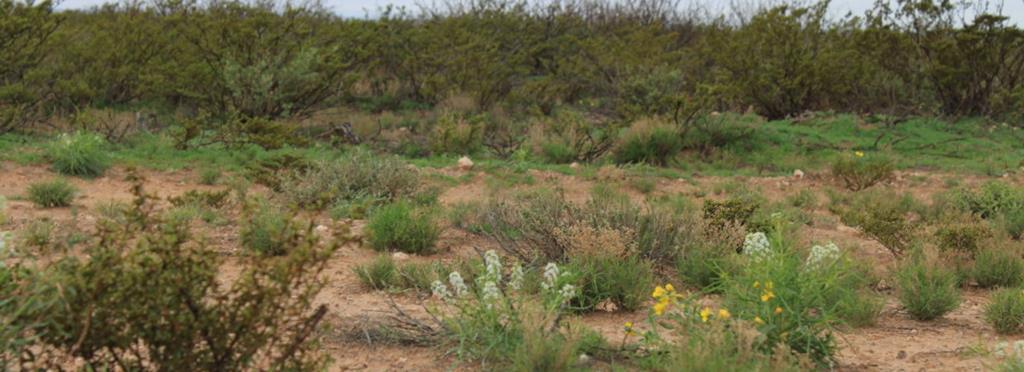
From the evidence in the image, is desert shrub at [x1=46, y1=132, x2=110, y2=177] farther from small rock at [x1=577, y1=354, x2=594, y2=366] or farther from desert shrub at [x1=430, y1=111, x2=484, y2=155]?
small rock at [x1=577, y1=354, x2=594, y2=366]

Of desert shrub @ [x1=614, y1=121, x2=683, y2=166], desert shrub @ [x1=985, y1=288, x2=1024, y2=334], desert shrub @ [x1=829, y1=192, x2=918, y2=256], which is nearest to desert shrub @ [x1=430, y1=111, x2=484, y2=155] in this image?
desert shrub @ [x1=614, y1=121, x2=683, y2=166]

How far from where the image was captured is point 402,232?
688 cm

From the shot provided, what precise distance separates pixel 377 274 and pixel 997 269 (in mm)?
3790

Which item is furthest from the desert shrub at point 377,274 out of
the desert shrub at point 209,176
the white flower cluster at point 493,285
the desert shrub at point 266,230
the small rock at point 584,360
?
the desert shrub at point 209,176

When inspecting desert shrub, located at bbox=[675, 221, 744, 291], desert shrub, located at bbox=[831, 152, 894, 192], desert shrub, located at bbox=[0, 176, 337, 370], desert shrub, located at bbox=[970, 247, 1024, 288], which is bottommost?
desert shrub, located at bbox=[831, 152, 894, 192]

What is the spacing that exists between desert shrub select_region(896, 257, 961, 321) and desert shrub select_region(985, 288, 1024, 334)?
257 mm

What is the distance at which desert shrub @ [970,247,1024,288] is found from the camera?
613 centimetres

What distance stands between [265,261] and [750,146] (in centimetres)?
1168

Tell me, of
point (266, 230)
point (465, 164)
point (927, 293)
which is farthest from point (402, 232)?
point (465, 164)

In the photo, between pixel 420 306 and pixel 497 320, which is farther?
pixel 420 306

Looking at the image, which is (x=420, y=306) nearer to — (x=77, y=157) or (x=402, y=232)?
(x=402, y=232)

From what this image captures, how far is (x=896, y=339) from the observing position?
4.79m

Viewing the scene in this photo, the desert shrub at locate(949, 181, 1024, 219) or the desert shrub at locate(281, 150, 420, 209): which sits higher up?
the desert shrub at locate(281, 150, 420, 209)

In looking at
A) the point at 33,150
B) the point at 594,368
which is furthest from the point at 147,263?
the point at 33,150
